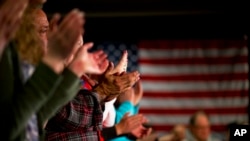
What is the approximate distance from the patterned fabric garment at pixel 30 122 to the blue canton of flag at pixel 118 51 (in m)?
3.97

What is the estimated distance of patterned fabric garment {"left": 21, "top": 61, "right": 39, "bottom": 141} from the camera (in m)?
1.04

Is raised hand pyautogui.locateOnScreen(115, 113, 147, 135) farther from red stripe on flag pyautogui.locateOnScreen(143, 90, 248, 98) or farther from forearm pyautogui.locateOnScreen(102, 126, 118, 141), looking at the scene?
red stripe on flag pyautogui.locateOnScreen(143, 90, 248, 98)

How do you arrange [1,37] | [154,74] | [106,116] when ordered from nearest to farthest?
[1,37]
[106,116]
[154,74]

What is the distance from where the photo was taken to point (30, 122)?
1036 mm

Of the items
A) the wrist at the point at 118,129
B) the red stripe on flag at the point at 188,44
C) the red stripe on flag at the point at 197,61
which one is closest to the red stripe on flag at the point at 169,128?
the red stripe on flag at the point at 197,61

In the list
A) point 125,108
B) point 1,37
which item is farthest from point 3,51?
point 125,108

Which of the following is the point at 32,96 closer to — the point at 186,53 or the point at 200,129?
the point at 200,129

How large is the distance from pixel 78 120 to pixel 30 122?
1.30 ft

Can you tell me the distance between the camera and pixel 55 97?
1.05 metres

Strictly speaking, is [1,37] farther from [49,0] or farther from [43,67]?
[49,0]

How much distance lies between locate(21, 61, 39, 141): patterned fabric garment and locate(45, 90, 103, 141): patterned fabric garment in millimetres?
349

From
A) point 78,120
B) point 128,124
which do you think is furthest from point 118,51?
point 78,120

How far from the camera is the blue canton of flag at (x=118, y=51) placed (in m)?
5.11

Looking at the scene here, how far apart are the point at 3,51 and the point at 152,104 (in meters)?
4.55
